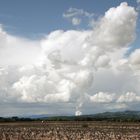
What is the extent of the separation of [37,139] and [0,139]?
568 centimetres

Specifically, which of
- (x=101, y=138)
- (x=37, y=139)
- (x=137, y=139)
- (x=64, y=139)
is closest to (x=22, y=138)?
(x=37, y=139)

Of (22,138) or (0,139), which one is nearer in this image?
(0,139)

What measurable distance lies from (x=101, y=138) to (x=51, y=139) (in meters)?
7.97

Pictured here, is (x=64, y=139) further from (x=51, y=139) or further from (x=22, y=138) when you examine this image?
(x=22, y=138)

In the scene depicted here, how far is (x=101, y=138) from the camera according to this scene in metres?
62.0

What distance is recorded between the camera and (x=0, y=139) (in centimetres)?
5950

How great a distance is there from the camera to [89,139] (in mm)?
60469

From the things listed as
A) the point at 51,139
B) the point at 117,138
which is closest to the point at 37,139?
the point at 51,139

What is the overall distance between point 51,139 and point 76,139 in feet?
12.5

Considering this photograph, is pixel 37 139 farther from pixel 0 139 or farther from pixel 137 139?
pixel 137 139

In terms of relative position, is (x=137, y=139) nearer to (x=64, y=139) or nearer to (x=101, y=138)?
(x=101, y=138)

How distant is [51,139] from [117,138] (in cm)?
1019

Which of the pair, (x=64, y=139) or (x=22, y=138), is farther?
(x=22, y=138)

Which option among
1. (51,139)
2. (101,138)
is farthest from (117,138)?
(51,139)
